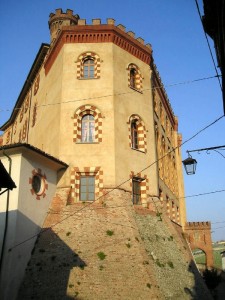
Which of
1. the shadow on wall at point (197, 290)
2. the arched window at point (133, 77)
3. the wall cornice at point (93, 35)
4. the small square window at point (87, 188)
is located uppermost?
the wall cornice at point (93, 35)

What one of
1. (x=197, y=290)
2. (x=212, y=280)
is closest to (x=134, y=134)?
(x=197, y=290)

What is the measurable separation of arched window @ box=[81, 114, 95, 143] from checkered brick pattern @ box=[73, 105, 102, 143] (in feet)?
0.72

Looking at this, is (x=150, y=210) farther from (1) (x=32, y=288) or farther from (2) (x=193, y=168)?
(2) (x=193, y=168)

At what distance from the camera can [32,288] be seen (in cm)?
1484

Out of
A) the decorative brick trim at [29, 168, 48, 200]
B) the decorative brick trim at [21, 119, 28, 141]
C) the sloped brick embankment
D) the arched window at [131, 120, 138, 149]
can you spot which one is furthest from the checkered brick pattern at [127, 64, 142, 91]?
the decorative brick trim at [21, 119, 28, 141]

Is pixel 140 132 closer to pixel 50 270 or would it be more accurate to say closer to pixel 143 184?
pixel 143 184

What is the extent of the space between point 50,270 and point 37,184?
4551mm

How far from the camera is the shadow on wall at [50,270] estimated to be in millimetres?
14391

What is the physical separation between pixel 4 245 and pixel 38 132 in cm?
1036

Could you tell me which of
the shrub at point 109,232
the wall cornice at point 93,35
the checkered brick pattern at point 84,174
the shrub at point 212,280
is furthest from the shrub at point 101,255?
the shrub at point 212,280

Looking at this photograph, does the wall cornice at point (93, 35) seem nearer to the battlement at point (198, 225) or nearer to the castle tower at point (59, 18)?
the castle tower at point (59, 18)

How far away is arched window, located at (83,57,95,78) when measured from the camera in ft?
71.9

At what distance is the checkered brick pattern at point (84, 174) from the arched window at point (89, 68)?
6322mm

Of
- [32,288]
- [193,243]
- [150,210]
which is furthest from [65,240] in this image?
[193,243]
